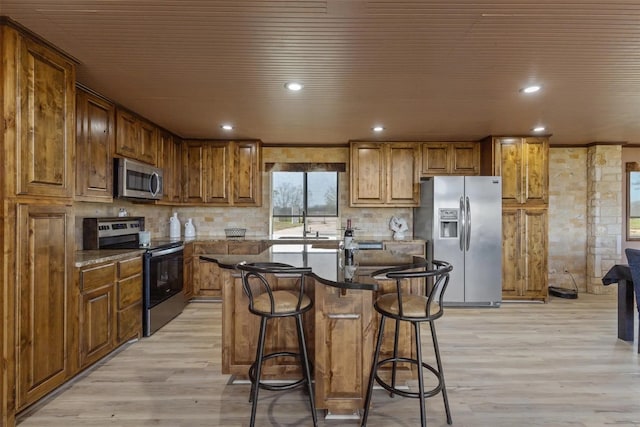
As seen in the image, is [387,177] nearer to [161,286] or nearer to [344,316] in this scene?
[161,286]

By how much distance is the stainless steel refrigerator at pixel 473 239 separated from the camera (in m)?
4.69

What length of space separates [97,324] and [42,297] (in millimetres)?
714

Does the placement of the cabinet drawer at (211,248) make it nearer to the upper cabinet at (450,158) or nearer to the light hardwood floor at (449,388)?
the light hardwood floor at (449,388)

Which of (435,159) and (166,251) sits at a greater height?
(435,159)

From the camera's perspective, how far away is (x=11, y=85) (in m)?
2.00

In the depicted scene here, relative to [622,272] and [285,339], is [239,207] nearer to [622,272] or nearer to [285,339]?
[285,339]

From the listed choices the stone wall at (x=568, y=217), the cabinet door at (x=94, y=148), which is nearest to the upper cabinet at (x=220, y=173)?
the cabinet door at (x=94, y=148)

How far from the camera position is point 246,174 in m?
5.20

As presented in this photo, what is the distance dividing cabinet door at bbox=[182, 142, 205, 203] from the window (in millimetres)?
1116

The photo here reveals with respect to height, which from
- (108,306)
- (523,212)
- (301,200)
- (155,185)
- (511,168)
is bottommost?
(108,306)

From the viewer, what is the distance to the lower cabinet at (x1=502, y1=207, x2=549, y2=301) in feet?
16.1

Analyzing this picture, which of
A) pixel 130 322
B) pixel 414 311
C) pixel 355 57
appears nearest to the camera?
pixel 414 311

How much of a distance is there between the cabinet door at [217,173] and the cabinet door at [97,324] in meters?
2.35

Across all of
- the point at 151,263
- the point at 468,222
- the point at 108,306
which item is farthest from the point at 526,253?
the point at 108,306
